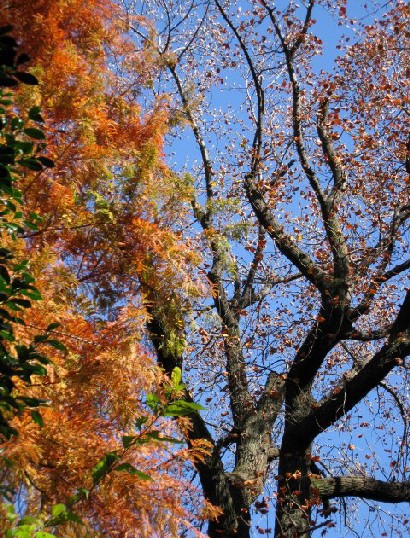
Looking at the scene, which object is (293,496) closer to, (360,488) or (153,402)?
(360,488)

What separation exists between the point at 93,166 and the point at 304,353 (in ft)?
9.14

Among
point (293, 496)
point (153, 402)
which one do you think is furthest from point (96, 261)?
point (153, 402)

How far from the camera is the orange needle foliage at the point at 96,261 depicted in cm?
388

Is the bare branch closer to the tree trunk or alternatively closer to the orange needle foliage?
the tree trunk

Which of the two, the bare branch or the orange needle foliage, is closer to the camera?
the orange needle foliage

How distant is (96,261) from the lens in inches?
230

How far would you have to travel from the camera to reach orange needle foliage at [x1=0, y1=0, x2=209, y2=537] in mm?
3881

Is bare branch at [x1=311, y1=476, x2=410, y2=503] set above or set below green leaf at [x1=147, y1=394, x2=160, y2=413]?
above

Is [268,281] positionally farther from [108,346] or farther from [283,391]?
[108,346]

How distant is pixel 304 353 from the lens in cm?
691

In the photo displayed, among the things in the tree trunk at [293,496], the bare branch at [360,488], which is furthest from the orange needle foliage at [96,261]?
the bare branch at [360,488]

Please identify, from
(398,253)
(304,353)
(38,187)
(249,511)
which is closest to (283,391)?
(304,353)

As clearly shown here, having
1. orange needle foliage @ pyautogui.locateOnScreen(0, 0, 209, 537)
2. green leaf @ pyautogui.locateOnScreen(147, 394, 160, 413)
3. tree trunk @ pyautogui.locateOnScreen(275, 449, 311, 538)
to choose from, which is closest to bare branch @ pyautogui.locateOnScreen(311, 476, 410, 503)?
tree trunk @ pyautogui.locateOnScreen(275, 449, 311, 538)

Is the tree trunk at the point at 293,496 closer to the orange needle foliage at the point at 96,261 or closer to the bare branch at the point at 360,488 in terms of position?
the bare branch at the point at 360,488
